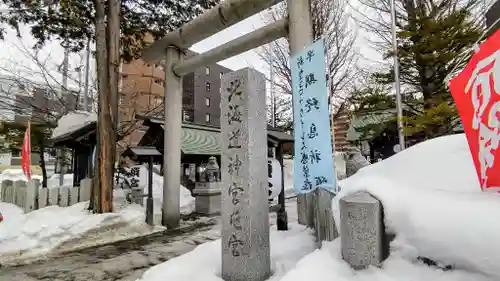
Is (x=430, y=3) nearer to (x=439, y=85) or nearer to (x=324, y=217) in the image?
(x=439, y=85)

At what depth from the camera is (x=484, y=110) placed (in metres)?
2.25

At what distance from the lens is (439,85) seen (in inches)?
419

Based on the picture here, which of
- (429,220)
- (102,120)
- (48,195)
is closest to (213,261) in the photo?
(429,220)

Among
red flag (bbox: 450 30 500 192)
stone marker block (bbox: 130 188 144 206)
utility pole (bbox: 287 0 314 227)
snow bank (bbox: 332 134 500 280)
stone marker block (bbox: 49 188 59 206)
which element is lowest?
stone marker block (bbox: 130 188 144 206)

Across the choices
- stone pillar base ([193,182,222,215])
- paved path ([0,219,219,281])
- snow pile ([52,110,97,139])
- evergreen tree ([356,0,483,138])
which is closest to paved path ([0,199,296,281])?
paved path ([0,219,219,281])

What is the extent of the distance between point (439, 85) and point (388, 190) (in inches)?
394

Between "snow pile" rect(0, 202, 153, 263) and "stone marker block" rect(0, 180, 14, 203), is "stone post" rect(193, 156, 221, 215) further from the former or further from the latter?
"stone marker block" rect(0, 180, 14, 203)

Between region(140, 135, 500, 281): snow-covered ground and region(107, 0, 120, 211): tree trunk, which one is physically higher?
region(107, 0, 120, 211): tree trunk

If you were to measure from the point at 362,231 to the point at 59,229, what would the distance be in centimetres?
718

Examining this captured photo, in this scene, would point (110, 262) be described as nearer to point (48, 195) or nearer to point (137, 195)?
point (48, 195)

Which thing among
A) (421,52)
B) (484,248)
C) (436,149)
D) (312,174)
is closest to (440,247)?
(484,248)

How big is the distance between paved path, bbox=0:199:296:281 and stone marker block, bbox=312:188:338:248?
2.99m

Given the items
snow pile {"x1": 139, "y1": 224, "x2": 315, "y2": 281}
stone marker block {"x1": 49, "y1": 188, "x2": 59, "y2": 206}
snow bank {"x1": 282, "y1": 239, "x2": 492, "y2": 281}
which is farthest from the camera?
stone marker block {"x1": 49, "y1": 188, "x2": 59, "y2": 206}

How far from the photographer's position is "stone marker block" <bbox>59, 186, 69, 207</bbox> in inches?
342
